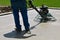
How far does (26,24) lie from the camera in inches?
333

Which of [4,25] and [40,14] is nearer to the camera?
[4,25]

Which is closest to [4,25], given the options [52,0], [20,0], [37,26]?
[37,26]

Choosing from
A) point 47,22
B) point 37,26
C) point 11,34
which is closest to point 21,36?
point 11,34

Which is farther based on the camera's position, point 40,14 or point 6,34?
point 40,14

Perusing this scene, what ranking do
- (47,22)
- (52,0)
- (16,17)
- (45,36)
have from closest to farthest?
(45,36)
(16,17)
(47,22)
(52,0)

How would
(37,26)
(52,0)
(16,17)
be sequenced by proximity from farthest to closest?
(52,0), (37,26), (16,17)

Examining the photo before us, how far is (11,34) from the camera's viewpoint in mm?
8391

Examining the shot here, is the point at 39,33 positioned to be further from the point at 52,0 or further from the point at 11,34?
the point at 52,0

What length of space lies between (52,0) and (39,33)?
12688 mm

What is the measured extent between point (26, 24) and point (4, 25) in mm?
1755

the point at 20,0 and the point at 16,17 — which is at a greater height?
the point at 20,0

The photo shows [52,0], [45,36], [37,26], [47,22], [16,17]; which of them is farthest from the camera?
[52,0]

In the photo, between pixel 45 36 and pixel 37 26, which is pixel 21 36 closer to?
pixel 45 36

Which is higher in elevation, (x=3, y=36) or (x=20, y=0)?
(x=20, y=0)
